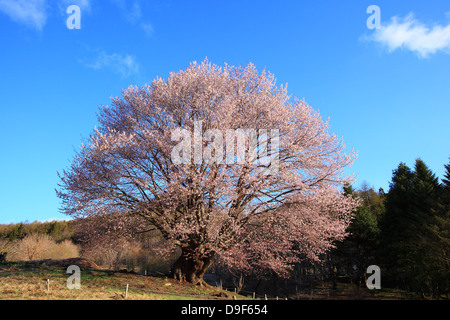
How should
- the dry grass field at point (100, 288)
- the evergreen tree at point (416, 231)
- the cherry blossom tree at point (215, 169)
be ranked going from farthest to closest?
the evergreen tree at point (416, 231), the cherry blossom tree at point (215, 169), the dry grass field at point (100, 288)

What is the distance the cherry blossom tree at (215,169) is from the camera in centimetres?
1583

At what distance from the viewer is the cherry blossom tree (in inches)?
623

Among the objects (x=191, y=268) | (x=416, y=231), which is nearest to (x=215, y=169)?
(x=191, y=268)

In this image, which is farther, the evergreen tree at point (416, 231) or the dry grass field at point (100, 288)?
the evergreen tree at point (416, 231)

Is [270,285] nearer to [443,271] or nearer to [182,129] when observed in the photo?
[443,271]

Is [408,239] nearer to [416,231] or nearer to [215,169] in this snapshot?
[416,231]

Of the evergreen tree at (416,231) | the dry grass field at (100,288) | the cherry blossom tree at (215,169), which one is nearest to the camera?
the dry grass field at (100,288)

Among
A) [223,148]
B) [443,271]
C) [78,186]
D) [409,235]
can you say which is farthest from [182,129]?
[409,235]

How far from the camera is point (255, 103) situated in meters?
18.5

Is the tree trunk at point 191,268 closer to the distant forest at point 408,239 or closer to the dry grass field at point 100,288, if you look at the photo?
the dry grass field at point 100,288

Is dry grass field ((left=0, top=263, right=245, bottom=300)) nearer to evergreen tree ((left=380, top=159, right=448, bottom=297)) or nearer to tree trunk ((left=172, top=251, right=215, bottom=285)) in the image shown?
tree trunk ((left=172, top=251, right=215, bottom=285))

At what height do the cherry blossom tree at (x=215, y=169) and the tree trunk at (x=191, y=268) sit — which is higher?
the cherry blossom tree at (x=215, y=169)

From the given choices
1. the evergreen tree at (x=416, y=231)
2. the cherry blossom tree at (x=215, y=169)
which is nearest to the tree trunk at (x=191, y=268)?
the cherry blossom tree at (x=215, y=169)

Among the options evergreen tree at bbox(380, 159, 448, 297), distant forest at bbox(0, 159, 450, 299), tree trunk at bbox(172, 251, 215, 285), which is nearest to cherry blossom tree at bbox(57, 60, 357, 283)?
tree trunk at bbox(172, 251, 215, 285)
